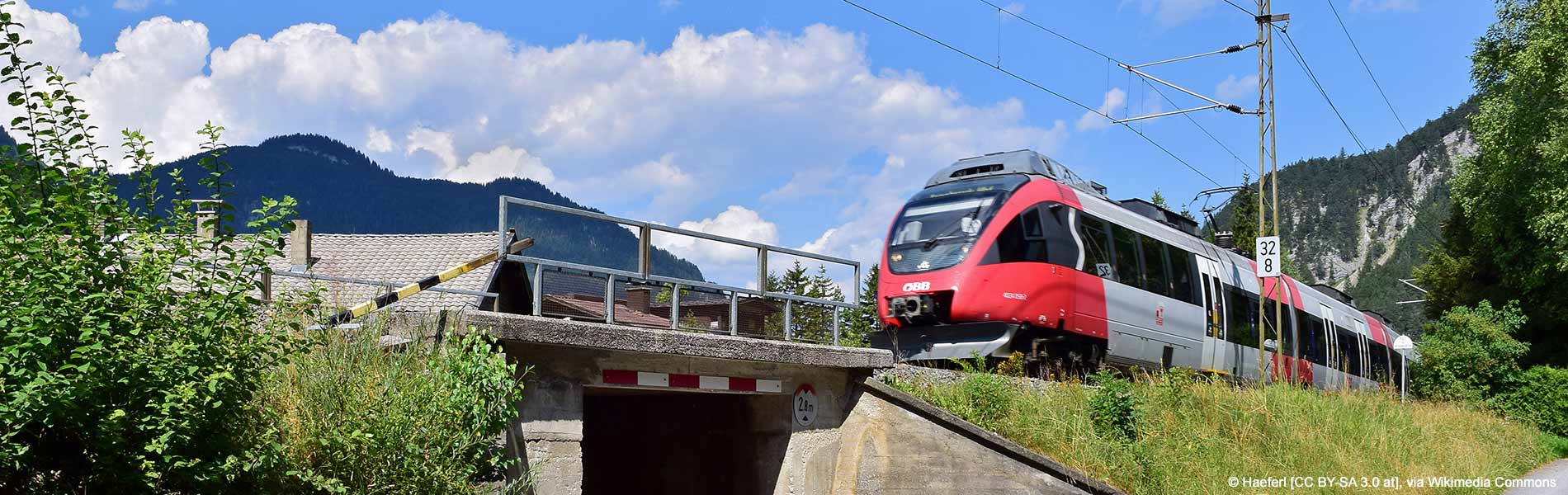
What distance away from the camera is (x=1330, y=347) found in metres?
24.5

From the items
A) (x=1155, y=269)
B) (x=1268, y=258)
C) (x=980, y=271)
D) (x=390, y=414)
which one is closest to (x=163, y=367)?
(x=390, y=414)

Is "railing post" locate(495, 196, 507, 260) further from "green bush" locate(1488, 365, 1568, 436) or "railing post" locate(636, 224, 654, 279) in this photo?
"green bush" locate(1488, 365, 1568, 436)

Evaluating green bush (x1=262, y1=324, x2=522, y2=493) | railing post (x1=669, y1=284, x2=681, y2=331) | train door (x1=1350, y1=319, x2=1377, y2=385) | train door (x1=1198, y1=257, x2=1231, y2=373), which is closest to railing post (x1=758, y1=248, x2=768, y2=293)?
railing post (x1=669, y1=284, x2=681, y2=331)

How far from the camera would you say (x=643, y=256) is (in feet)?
30.0

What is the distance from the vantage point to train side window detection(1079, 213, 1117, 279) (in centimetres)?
1518

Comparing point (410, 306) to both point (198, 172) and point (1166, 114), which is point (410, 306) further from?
point (1166, 114)

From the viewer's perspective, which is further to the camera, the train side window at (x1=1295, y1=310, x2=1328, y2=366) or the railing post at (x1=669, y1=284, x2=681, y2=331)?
the train side window at (x1=1295, y1=310, x2=1328, y2=366)

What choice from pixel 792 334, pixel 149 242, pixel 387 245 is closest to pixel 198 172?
pixel 149 242

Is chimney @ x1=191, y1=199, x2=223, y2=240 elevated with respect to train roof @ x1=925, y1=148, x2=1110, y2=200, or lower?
lower

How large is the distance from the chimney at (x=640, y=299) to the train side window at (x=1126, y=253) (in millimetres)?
8814

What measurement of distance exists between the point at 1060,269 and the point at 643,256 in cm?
708

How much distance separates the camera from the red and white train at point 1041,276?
1421 centimetres

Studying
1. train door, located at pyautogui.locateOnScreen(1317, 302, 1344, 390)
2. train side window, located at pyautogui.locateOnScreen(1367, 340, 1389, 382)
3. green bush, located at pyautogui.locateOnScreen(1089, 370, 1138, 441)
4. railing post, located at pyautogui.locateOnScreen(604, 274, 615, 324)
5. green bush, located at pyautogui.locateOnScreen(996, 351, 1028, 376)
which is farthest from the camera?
train side window, located at pyautogui.locateOnScreen(1367, 340, 1389, 382)

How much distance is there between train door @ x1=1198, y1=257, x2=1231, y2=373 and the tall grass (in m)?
3.36
